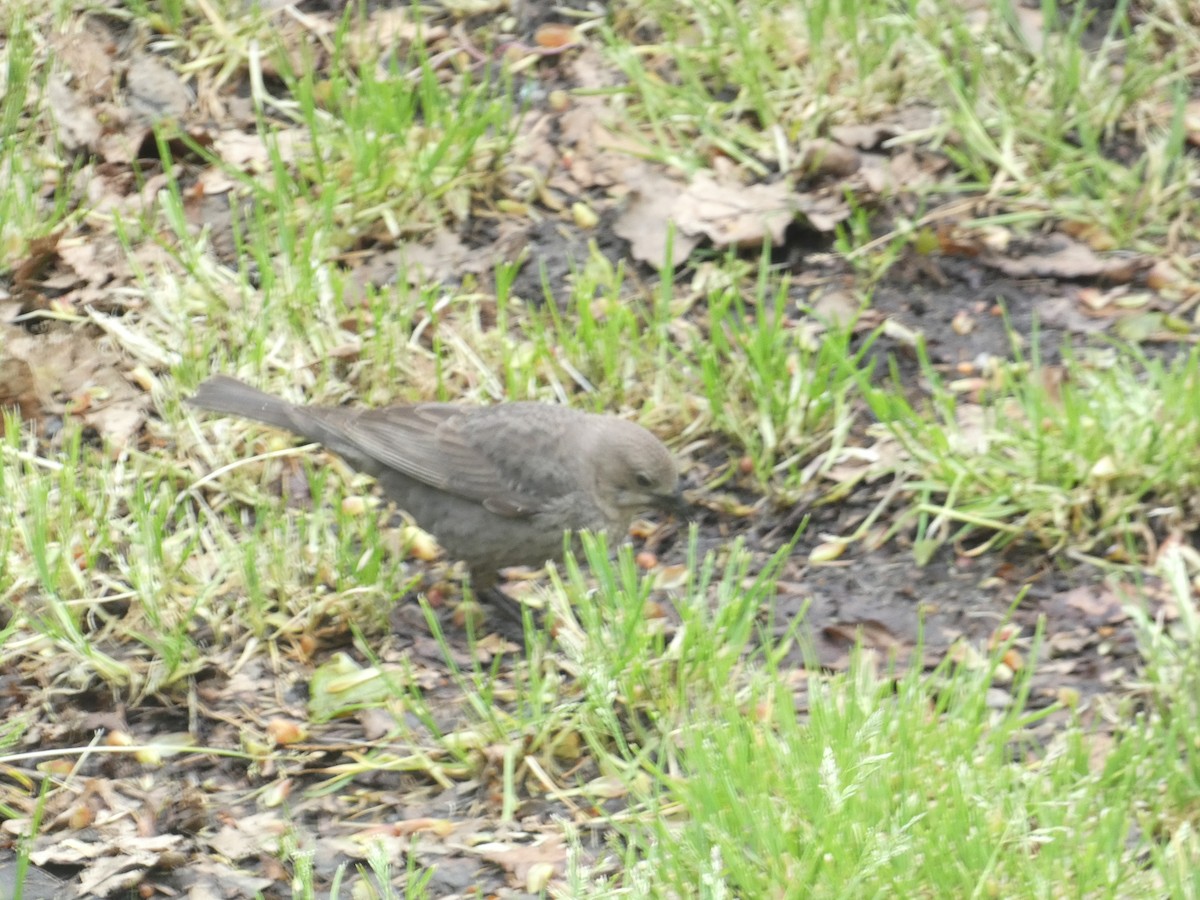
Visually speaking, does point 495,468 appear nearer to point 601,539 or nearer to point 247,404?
point 247,404

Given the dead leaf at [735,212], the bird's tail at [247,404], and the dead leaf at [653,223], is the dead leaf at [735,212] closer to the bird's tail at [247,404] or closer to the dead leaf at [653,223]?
the dead leaf at [653,223]

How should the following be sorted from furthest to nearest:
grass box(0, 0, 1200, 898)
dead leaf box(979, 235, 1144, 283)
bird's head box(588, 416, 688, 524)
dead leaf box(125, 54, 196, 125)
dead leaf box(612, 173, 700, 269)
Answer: dead leaf box(125, 54, 196, 125)
dead leaf box(612, 173, 700, 269)
dead leaf box(979, 235, 1144, 283)
bird's head box(588, 416, 688, 524)
grass box(0, 0, 1200, 898)

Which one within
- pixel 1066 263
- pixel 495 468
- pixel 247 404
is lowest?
pixel 495 468

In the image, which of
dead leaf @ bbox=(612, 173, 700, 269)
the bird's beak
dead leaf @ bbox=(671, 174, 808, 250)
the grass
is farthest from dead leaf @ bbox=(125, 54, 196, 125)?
the bird's beak

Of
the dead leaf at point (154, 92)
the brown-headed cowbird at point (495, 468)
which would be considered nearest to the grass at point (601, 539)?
the dead leaf at point (154, 92)

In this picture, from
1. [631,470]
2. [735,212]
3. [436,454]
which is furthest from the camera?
[735,212]

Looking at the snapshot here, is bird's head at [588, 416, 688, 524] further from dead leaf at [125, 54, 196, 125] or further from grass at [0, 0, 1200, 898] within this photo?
dead leaf at [125, 54, 196, 125]

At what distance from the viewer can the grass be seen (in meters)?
3.69

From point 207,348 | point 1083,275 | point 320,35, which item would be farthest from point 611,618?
point 320,35

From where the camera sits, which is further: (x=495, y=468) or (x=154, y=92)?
(x=154, y=92)

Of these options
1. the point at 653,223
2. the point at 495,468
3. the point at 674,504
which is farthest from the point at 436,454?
the point at 653,223

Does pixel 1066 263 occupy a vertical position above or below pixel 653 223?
below

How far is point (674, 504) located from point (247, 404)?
4.54 ft

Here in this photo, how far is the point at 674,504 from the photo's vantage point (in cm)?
521
